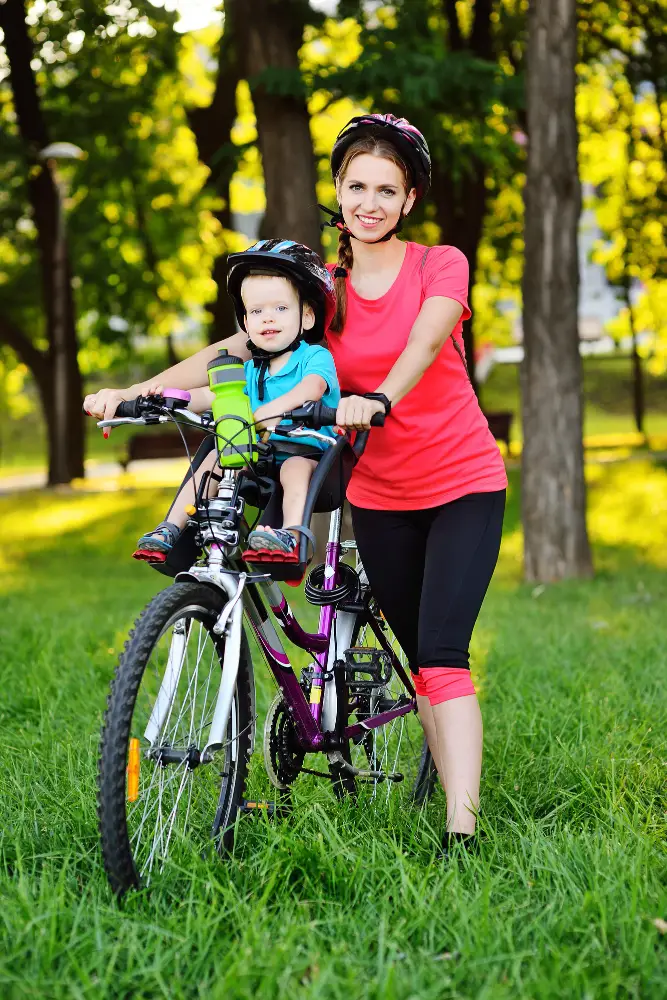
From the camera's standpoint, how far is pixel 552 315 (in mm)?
9523

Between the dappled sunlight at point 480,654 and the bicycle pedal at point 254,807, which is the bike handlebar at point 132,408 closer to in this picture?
the bicycle pedal at point 254,807

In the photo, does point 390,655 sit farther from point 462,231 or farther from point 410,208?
point 462,231

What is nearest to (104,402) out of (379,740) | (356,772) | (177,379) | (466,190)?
(177,379)

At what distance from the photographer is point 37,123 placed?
17.5m

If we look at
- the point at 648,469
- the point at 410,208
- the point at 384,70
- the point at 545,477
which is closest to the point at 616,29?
Result: the point at 648,469

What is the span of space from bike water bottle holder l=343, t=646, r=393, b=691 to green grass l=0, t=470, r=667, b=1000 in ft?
1.20

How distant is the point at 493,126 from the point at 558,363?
259 cm

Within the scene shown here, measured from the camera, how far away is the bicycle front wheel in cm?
273

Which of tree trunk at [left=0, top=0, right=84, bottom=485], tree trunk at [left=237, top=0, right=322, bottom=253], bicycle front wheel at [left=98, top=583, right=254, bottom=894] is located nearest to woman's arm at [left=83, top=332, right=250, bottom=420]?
bicycle front wheel at [left=98, top=583, right=254, bottom=894]

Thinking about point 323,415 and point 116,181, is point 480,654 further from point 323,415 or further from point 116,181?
point 116,181

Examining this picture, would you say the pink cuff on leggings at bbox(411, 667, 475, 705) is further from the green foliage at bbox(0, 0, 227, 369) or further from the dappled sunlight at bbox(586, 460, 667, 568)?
the green foliage at bbox(0, 0, 227, 369)

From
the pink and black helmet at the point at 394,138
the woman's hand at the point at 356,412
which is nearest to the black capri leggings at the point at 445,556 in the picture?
the woman's hand at the point at 356,412

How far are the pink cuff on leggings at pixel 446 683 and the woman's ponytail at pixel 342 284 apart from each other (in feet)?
3.17

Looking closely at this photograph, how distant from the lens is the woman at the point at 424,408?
3.30 m
